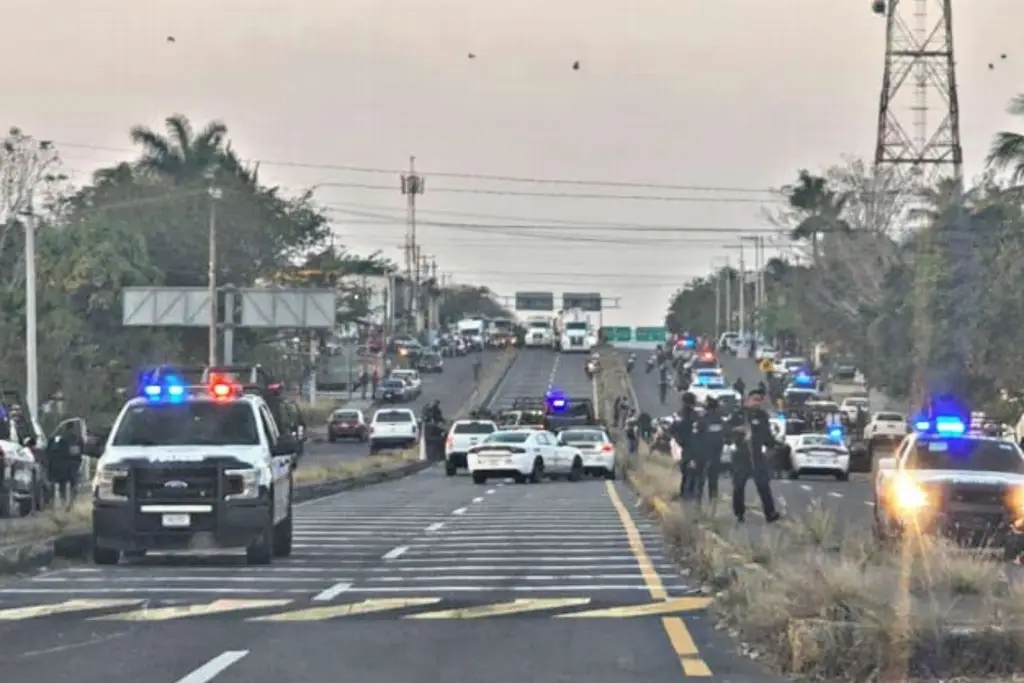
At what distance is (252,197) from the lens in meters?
87.9

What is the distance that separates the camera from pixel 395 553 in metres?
21.9

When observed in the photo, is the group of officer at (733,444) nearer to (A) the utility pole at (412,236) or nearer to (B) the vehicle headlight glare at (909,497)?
(B) the vehicle headlight glare at (909,497)

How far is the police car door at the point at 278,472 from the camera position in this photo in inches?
816

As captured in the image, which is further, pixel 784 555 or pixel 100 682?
pixel 784 555

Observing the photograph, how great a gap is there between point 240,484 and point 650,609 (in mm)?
6015

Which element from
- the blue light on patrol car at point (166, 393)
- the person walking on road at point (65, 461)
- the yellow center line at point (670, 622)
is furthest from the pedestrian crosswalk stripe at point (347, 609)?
the person walking on road at point (65, 461)

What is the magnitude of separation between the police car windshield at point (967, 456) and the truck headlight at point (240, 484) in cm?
823

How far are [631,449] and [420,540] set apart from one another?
122 ft

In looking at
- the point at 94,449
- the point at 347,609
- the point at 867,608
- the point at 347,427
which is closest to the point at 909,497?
the point at 347,609

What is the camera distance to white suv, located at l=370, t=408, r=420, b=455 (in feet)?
231

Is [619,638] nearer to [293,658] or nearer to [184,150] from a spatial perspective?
[293,658]

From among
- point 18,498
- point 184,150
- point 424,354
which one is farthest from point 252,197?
point 18,498

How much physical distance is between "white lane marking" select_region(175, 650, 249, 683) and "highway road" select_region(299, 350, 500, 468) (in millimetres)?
42912

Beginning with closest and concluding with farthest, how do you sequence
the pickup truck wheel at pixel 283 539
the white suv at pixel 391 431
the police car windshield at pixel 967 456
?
the pickup truck wheel at pixel 283 539
the police car windshield at pixel 967 456
the white suv at pixel 391 431
